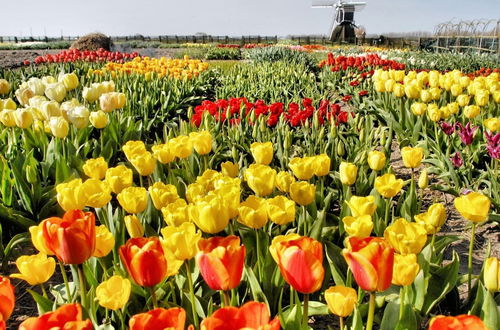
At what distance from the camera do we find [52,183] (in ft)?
11.0

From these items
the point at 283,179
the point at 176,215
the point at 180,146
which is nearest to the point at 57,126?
the point at 180,146

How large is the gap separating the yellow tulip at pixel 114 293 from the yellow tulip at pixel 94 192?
0.50 metres

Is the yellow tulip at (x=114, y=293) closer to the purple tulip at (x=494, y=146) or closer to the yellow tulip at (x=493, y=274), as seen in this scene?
the yellow tulip at (x=493, y=274)

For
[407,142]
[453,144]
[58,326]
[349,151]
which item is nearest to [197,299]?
[58,326]

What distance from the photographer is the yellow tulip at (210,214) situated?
4.49 ft

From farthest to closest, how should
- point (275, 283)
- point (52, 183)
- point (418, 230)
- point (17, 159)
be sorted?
point (52, 183) < point (17, 159) < point (275, 283) < point (418, 230)

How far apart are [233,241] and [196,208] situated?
0.27 metres

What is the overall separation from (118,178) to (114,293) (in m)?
0.71

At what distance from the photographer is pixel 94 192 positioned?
5.51 ft

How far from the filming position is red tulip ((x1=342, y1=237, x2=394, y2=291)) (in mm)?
1035

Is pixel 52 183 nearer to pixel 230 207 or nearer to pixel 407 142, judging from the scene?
pixel 230 207

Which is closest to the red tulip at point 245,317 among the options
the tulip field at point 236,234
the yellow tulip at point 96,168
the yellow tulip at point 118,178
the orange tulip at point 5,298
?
the tulip field at point 236,234

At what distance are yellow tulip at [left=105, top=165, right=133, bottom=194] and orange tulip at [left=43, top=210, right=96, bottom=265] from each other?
0.59 metres

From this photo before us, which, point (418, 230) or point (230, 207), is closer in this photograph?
point (418, 230)
